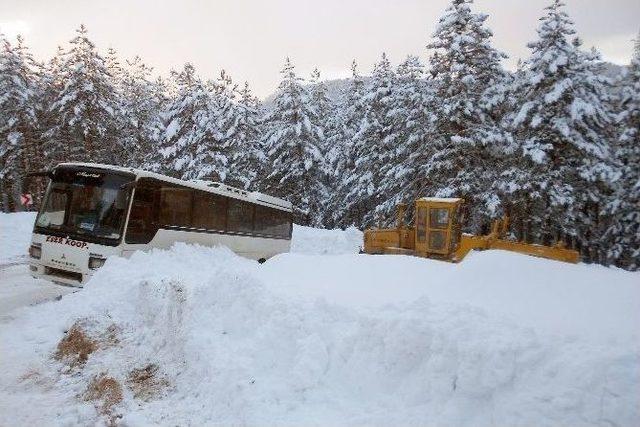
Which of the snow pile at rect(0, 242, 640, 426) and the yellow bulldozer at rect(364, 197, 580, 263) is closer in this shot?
the snow pile at rect(0, 242, 640, 426)

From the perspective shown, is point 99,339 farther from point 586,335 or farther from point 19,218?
point 19,218

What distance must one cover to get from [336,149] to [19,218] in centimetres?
2124

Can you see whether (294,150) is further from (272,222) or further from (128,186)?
(128,186)

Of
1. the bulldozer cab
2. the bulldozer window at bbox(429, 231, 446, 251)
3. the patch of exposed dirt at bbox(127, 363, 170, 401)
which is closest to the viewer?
the patch of exposed dirt at bbox(127, 363, 170, 401)

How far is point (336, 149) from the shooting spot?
35094 millimetres

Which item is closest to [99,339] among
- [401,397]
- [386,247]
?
[401,397]

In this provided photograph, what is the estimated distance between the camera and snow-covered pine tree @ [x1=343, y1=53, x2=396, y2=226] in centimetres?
2917

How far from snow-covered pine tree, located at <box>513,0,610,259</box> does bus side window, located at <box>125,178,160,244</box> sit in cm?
1643

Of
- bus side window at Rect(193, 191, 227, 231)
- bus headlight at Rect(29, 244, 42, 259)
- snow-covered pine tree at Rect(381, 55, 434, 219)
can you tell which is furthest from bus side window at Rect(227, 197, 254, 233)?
snow-covered pine tree at Rect(381, 55, 434, 219)

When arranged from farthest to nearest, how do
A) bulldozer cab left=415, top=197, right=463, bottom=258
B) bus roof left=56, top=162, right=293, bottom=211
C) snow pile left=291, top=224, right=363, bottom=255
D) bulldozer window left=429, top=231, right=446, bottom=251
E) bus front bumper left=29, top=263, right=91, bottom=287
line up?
snow pile left=291, top=224, right=363, bottom=255 < bulldozer window left=429, top=231, right=446, bottom=251 < bulldozer cab left=415, top=197, right=463, bottom=258 < bus roof left=56, top=162, right=293, bottom=211 < bus front bumper left=29, top=263, right=91, bottom=287

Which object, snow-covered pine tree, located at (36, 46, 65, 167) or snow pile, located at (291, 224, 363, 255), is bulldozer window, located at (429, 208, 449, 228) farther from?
snow-covered pine tree, located at (36, 46, 65, 167)

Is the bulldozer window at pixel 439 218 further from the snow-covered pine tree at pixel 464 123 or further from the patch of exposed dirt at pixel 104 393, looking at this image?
the patch of exposed dirt at pixel 104 393

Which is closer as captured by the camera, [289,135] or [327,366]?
[327,366]

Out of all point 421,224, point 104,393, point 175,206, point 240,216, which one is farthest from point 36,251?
point 421,224
